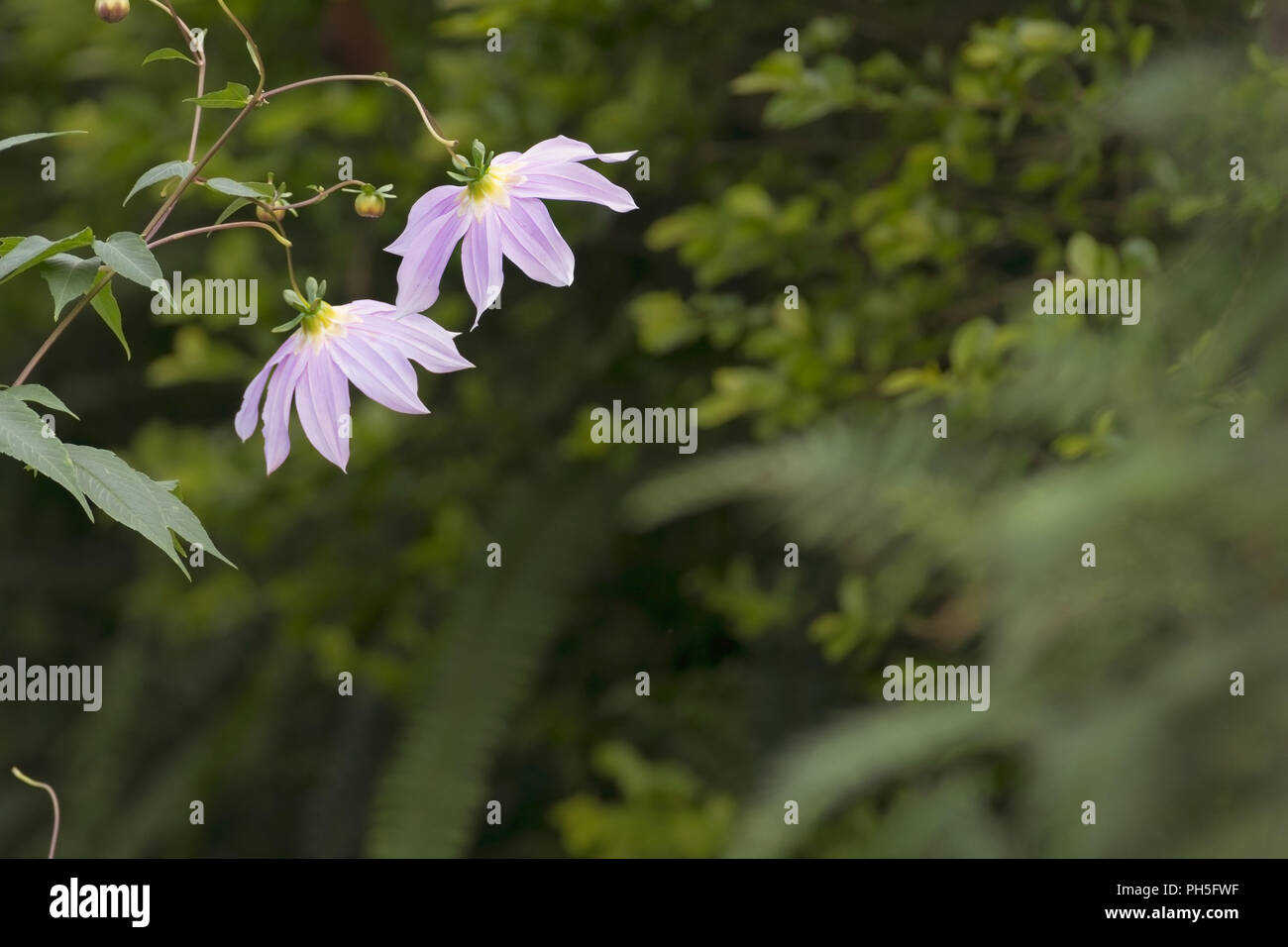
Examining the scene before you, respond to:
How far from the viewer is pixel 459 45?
73.2 inches

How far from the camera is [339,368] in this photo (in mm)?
405

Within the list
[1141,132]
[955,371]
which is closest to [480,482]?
[955,371]

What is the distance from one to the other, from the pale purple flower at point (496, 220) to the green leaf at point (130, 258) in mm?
68

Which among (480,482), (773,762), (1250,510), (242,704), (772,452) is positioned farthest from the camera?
(242,704)

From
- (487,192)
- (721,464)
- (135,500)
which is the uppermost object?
→ (721,464)

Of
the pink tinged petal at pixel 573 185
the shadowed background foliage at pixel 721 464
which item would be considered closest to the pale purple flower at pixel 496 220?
the pink tinged petal at pixel 573 185

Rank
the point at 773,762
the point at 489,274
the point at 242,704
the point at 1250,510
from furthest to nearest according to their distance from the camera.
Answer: the point at 242,704 → the point at 773,762 → the point at 1250,510 → the point at 489,274

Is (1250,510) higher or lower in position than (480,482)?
lower

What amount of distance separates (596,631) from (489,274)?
1.49 meters

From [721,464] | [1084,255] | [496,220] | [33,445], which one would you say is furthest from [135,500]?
[721,464]

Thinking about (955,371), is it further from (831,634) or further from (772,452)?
(831,634)

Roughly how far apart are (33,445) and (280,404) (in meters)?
0.08

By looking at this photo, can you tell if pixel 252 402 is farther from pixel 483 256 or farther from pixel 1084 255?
pixel 1084 255

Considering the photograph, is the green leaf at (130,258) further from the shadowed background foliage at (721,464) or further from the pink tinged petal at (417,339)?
the shadowed background foliage at (721,464)
